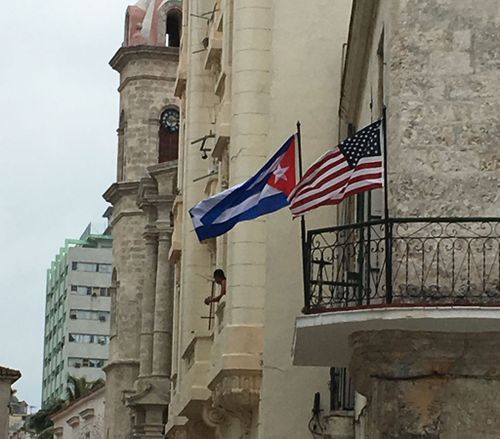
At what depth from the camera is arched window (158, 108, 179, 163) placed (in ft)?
201

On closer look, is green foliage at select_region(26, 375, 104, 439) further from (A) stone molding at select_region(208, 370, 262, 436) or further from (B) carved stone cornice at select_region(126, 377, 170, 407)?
(A) stone molding at select_region(208, 370, 262, 436)

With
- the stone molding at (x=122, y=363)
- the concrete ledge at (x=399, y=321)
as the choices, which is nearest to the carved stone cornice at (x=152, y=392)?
the stone molding at (x=122, y=363)

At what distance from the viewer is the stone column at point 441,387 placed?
18.0 m

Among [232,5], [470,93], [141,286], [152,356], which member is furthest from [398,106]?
[141,286]

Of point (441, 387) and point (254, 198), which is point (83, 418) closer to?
point (254, 198)

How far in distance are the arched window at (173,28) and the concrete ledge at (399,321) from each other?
45.2m

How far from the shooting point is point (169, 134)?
202ft

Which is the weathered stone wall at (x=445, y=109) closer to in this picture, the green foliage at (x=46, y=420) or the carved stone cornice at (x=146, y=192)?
the carved stone cornice at (x=146, y=192)

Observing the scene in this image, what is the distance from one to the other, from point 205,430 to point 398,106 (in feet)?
55.9

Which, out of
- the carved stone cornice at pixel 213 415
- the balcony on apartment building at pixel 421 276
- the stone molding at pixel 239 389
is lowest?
the carved stone cornice at pixel 213 415

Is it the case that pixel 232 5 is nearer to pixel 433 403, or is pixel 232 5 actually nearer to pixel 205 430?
pixel 205 430

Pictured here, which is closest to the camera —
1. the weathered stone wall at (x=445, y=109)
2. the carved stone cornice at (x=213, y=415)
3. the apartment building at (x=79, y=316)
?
the weathered stone wall at (x=445, y=109)

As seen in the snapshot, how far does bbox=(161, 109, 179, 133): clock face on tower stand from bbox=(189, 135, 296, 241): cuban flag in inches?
1538

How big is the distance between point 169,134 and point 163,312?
10.1 metres
